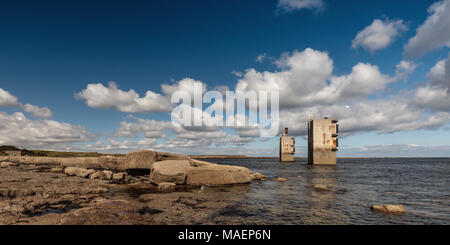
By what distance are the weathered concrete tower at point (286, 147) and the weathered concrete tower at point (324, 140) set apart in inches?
1050

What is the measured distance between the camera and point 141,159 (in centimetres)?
2470

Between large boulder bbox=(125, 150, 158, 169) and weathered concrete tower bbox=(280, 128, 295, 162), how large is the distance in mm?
67920

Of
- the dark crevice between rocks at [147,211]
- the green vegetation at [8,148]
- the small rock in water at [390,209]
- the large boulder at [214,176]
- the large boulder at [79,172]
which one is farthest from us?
the green vegetation at [8,148]

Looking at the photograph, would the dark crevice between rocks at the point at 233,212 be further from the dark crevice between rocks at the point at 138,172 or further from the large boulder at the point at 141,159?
the dark crevice between rocks at the point at 138,172

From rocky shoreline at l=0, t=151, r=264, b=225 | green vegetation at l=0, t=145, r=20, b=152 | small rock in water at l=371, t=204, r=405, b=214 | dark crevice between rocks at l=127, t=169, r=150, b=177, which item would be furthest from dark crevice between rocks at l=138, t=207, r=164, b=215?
green vegetation at l=0, t=145, r=20, b=152

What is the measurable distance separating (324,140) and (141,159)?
161ft

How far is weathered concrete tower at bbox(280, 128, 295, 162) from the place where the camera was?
278ft

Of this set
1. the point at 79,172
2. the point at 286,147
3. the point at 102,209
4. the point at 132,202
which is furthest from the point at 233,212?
the point at 286,147

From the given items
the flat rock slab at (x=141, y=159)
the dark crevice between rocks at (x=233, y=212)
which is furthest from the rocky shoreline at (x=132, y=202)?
the flat rock slab at (x=141, y=159)

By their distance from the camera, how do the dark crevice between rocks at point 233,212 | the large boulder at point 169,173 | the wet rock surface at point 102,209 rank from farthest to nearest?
the large boulder at point 169,173 < the dark crevice between rocks at point 233,212 < the wet rock surface at point 102,209

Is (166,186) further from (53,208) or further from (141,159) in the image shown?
(141,159)

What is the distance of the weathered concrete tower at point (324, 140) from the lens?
5659 cm
